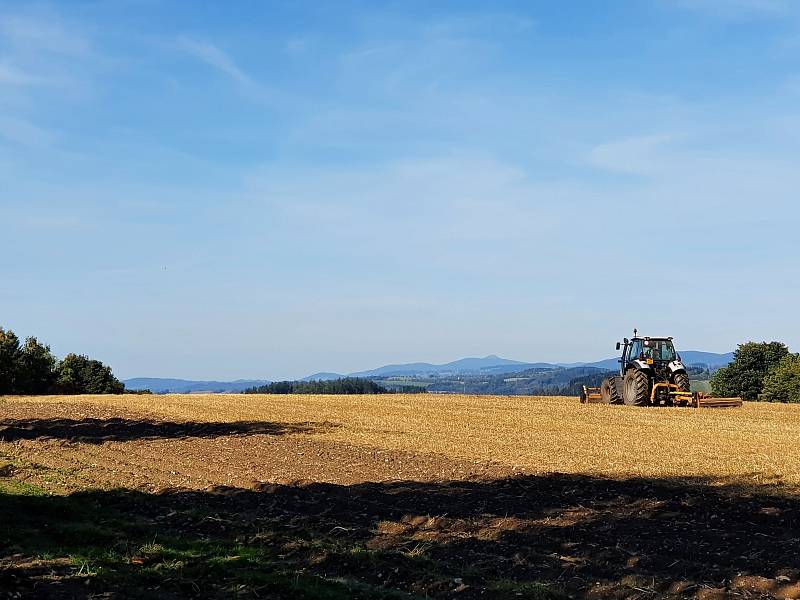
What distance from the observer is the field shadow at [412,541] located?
8.52 meters

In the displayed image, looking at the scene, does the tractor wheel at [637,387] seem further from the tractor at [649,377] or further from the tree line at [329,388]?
the tree line at [329,388]

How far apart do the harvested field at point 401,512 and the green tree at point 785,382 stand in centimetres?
3016

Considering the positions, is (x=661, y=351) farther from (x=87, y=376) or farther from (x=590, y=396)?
(x=87, y=376)

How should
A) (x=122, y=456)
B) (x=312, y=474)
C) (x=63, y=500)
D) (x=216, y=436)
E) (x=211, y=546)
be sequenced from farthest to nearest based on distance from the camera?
(x=216, y=436) < (x=122, y=456) < (x=312, y=474) < (x=63, y=500) < (x=211, y=546)

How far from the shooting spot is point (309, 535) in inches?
428

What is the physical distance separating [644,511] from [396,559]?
4580 millimetres

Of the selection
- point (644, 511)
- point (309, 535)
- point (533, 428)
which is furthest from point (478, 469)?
point (533, 428)

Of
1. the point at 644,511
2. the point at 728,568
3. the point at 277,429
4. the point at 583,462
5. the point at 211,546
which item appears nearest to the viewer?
the point at 728,568

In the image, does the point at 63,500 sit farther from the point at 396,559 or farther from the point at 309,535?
the point at 396,559

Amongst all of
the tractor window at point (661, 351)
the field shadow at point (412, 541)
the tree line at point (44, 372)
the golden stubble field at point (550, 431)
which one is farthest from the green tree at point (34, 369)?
the field shadow at point (412, 541)

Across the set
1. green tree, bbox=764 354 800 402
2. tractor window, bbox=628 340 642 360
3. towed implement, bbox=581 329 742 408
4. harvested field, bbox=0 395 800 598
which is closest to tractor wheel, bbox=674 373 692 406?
towed implement, bbox=581 329 742 408

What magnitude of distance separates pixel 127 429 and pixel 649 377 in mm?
21160

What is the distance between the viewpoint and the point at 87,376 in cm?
6438

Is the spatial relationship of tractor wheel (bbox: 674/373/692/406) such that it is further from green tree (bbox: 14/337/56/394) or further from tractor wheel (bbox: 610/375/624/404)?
green tree (bbox: 14/337/56/394)
